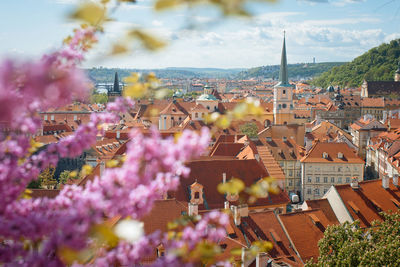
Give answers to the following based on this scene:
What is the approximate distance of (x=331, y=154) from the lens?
43.4 meters

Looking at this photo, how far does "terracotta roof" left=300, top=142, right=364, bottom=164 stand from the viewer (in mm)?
42872

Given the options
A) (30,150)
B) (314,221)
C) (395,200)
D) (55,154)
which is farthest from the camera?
(395,200)

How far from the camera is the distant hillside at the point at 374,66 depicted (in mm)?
147750

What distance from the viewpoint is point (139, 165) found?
10.5ft

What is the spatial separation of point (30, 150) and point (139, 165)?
104cm

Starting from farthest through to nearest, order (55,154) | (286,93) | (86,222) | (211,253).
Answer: (286,93), (55,154), (211,253), (86,222)

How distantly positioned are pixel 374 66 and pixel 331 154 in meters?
120

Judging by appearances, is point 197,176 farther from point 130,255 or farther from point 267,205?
point 130,255

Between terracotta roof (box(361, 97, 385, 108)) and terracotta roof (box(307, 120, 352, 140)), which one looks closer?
terracotta roof (box(307, 120, 352, 140))

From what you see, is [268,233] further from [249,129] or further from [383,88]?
[383,88]

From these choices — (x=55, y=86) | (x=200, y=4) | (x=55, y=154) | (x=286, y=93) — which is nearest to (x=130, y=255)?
(x=55, y=154)

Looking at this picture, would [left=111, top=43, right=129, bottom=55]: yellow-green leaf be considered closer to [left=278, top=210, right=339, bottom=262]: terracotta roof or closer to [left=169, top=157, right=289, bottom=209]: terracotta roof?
[left=278, top=210, right=339, bottom=262]: terracotta roof

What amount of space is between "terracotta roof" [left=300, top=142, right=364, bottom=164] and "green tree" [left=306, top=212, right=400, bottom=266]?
2365cm

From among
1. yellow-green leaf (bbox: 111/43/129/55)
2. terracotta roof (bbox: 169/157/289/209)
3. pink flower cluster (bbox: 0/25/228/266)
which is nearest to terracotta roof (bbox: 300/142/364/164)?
terracotta roof (bbox: 169/157/289/209)
